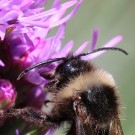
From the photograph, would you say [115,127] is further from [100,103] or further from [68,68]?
[68,68]

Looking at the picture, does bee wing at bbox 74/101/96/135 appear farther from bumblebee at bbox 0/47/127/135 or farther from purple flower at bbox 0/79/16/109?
purple flower at bbox 0/79/16/109

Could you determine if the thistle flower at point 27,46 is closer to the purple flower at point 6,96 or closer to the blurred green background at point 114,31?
the purple flower at point 6,96

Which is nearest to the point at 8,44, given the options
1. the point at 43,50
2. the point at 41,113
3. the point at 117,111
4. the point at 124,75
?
the point at 43,50

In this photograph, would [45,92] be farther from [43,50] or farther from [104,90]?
[104,90]

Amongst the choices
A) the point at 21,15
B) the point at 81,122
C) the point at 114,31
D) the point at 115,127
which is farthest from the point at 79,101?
the point at 114,31

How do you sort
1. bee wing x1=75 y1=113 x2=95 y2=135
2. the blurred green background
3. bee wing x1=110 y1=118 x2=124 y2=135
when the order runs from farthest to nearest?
the blurred green background → bee wing x1=110 y1=118 x2=124 y2=135 → bee wing x1=75 y1=113 x2=95 y2=135

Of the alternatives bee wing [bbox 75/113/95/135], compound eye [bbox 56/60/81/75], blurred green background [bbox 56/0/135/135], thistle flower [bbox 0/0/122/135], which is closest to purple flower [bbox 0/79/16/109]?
thistle flower [bbox 0/0/122/135]
